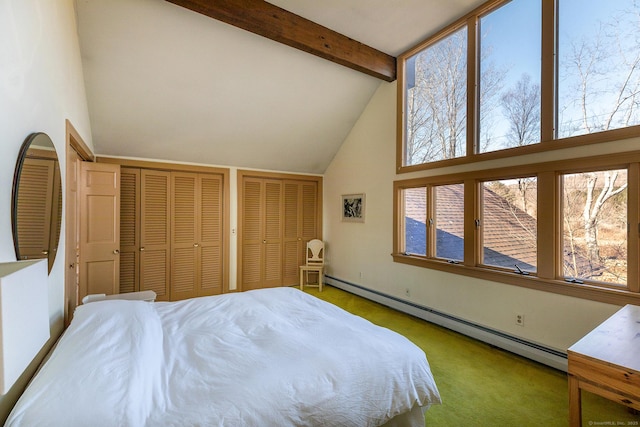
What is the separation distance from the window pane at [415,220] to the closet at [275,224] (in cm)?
202

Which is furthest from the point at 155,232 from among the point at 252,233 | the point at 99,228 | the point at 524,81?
the point at 524,81

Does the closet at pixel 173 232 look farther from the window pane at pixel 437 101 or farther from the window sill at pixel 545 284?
the window sill at pixel 545 284

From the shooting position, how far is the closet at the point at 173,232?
3.97m

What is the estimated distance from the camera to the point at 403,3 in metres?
2.84

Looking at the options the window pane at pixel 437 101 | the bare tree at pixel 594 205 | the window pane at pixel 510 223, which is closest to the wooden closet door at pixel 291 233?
the window pane at pixel 437 101

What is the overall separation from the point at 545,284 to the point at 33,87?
12.2ft

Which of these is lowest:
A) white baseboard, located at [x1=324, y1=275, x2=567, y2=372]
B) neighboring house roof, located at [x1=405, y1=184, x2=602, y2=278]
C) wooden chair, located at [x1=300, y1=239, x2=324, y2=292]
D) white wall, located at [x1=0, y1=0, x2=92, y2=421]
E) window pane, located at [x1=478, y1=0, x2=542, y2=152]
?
white baseboard, located at [x1=324, y1=275, x2=567, y2=372]

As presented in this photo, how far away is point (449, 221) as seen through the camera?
3.36 metres

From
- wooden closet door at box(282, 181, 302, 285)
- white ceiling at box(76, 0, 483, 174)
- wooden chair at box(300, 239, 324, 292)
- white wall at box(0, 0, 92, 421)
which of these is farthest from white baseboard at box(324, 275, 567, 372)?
white wall at box(0, 0, 92, 421)

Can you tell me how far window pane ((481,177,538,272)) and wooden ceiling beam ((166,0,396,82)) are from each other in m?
2.07

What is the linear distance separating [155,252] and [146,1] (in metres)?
3.00

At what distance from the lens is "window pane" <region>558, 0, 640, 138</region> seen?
2.14m

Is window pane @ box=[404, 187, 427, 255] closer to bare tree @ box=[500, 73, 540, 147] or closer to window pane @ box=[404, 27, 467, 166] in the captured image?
window pane @ box=[404, 27, 467, 166]

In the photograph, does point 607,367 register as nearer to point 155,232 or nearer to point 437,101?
point 437,101
